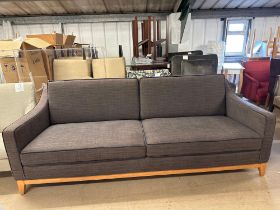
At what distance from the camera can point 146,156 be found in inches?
64.7

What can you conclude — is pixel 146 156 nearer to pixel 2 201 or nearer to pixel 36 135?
pixel 36 135

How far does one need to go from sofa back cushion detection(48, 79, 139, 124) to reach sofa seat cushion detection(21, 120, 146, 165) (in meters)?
0.34

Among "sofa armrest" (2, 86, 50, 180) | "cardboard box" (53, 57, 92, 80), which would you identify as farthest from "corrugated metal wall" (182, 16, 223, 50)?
"sofa armrest" (2, 86, 50, 180)

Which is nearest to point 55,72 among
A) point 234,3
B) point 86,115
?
point 86,115

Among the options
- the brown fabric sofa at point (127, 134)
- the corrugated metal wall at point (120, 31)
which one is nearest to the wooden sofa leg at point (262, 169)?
the brown fabric sofa at point (127, 134)

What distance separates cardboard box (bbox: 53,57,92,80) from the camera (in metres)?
3.19

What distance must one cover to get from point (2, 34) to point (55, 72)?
11.5 ft

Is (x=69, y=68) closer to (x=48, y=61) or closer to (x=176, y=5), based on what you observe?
(x=48, y=61)

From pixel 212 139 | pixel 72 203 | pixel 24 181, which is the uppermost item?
pixel 212 139

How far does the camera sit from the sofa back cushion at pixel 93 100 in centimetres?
206

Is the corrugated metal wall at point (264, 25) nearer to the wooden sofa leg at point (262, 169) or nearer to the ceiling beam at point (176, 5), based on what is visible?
the ceiling beam at point (176, 5)

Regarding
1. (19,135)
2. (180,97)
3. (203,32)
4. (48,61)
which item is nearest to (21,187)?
(19,135)

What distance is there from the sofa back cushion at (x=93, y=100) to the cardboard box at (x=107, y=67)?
139 centimetres

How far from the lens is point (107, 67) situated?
3451 millimetres
